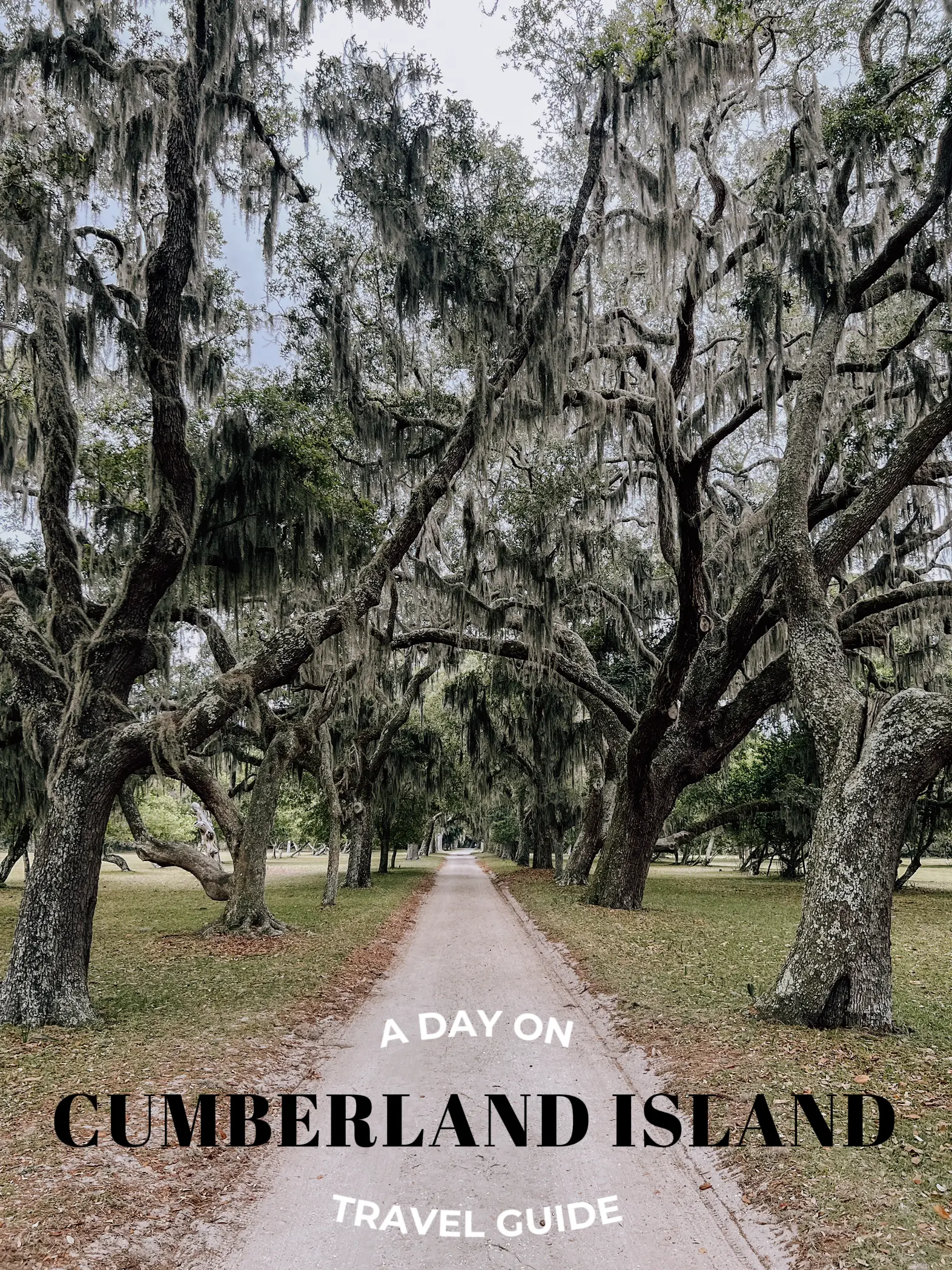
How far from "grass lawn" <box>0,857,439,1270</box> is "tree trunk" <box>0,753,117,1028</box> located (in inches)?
10.3

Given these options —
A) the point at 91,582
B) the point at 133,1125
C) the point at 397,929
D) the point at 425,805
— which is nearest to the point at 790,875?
the point at 425,805

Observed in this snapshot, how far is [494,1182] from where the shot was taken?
3.79 m

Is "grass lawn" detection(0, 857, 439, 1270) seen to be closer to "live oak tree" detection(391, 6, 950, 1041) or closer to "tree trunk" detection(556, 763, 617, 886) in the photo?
"live oak tree" detection(391, 6, 950, 1041)

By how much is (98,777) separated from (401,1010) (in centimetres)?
338

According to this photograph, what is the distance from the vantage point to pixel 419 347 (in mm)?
12141

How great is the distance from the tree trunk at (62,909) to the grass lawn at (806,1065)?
4.61m

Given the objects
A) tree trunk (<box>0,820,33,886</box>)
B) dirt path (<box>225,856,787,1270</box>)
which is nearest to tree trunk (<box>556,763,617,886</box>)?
tree trunk (<box>0,820,33,886</box>)

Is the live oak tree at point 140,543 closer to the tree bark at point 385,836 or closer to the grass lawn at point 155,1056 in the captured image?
the grass lawn at point 155,1056

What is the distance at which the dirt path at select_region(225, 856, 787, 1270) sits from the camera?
10.5 ft

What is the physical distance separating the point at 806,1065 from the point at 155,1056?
4.40 m

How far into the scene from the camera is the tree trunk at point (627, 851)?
13498 mm

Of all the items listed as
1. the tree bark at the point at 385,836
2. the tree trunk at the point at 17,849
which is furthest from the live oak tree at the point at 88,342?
the tree bark at the point at 385,836

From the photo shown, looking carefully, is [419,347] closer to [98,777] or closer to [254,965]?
[98,777]

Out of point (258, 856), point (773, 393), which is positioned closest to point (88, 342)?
point (773, 393)
